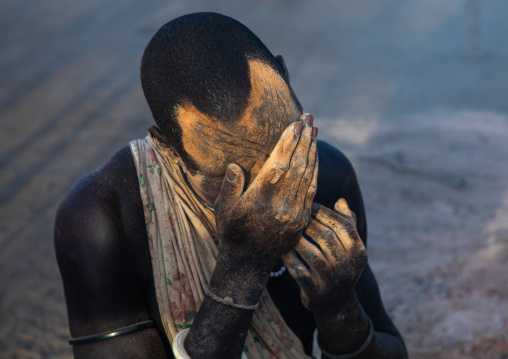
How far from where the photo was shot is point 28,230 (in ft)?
20.8

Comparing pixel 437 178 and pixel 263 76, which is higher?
pixel 263 76

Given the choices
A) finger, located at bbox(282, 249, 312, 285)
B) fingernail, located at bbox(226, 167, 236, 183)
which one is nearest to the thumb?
fingernail, located at bbox(226, 167, 236, 183)

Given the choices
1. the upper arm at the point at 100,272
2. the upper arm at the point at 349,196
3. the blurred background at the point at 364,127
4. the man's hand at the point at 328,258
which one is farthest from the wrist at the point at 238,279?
the blurred background at the point at 364,127

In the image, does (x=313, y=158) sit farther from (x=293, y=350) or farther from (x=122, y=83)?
(x=122, y=83)

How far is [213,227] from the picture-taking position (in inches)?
75.5

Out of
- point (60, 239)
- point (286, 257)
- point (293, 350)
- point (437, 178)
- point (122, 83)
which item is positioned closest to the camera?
point (286, 257)

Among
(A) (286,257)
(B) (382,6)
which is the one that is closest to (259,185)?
(A) (286,257)

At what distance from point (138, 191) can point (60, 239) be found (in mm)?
295

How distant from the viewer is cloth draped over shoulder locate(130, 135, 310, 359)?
6.03ft

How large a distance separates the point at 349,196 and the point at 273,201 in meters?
0.77

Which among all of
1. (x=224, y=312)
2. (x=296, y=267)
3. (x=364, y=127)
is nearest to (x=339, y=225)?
(x=296, y=267)

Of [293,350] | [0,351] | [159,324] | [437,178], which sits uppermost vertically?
[159,324]

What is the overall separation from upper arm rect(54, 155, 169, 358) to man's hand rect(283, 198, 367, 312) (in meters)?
0.55

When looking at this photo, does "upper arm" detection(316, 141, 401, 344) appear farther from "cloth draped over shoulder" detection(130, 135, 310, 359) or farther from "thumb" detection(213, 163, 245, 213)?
"thumb" detection(213, 163, 245, 213)
